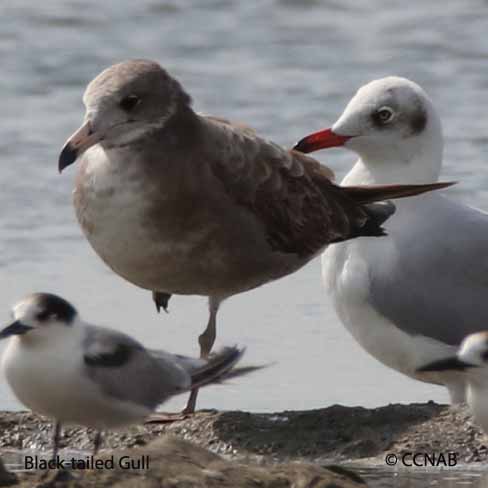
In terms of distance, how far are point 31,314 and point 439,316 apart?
7.50 ft

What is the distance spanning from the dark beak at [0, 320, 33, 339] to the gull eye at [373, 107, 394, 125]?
274 centimetres

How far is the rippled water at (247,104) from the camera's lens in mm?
8961

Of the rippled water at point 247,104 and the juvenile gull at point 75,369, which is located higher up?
the rippled water at point 247,104

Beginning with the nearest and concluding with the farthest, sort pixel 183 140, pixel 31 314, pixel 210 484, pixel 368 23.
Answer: pixel 210 484 → pixel 31 314 → pixel 183 140 → pixel 368 23

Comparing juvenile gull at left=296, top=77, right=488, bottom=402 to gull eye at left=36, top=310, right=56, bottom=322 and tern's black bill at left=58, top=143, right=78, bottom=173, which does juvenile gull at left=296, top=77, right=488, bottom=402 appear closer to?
tern's black bill at left=58, top=143, right=78, bottom=173

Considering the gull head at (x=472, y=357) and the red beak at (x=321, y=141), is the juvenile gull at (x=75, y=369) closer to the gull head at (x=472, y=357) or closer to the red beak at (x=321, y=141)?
the gull head at (x=472, y=357)

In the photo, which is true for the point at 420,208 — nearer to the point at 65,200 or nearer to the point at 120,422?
the point at 120,422

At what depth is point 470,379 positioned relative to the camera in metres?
6.86

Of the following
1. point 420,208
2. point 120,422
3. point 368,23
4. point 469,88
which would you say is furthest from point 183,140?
point 368,23

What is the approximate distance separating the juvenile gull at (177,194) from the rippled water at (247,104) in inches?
26.1

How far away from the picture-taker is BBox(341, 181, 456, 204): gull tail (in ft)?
27.7

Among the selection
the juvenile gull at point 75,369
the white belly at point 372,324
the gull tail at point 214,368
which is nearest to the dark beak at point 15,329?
the juvenile gull at point 75,369

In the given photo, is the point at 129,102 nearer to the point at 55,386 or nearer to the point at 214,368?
the point at 214,368

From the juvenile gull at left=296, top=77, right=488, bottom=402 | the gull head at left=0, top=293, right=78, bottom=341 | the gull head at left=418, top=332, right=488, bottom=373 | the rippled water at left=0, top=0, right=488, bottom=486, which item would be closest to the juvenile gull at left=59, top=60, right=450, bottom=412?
the juvenile gull at left=296, top=77, right=488, bottom=402
